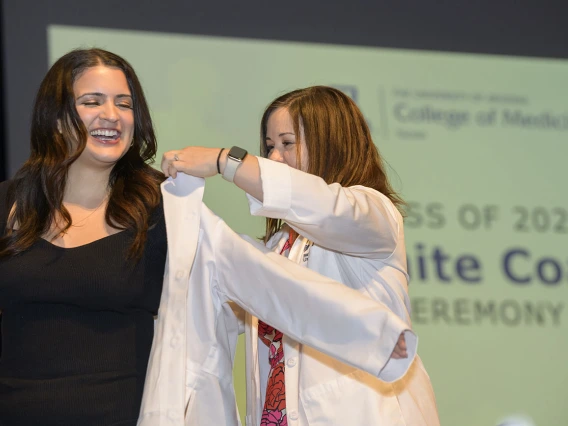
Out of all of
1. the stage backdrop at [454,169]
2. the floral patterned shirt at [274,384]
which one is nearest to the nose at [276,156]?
the floral patterned shirt at [274,384]

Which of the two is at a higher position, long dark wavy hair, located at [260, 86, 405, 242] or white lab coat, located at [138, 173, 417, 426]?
long dark wavy hair, located at [260, 86, 405, 242]

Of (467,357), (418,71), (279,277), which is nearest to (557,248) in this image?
(467,357)

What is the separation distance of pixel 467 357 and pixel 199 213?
2.00 meters

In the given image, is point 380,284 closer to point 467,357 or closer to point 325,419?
point 325,419

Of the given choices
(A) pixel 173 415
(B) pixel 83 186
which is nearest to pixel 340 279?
(A) pixel 173 415

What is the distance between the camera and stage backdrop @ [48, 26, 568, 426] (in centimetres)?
348

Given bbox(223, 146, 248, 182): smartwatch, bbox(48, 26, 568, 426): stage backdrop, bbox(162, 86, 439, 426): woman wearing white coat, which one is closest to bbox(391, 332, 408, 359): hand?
bbox(162, 86, 439, 426): woman wearing white coat

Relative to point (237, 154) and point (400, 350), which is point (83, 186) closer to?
point (237, 154)

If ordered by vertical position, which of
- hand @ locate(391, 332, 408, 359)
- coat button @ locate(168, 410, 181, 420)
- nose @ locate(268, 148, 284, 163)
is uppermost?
nose @ locate(268, 148, 284, 163)

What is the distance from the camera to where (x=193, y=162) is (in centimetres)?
190

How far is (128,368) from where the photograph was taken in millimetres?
1896

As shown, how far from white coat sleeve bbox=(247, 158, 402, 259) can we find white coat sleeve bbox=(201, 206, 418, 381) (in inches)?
3.8

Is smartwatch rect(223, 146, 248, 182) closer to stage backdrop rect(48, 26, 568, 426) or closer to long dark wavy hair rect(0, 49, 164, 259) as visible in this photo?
long dark wavy hair rect(0, 49, 164, 259)

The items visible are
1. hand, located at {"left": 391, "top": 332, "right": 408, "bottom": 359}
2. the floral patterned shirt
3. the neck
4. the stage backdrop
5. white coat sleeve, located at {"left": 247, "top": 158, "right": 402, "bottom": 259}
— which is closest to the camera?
hand, located at {"left": 391, "top": 332, "right": 408, "bottom": 359}
